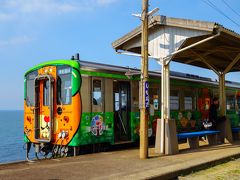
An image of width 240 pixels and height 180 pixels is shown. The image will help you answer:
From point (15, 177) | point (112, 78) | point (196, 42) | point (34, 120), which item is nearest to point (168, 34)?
point (196, 42)

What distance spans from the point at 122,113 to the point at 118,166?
432 cm

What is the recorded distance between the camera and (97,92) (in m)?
12.5

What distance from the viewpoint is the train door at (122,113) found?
1358 cm

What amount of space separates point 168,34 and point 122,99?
2921mm

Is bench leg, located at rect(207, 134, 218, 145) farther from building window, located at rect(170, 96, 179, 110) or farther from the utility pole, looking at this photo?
the utility pole

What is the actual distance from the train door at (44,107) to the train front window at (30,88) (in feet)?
1.02

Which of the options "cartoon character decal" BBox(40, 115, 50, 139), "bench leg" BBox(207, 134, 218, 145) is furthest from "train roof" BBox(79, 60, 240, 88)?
"bench leg" BBox(207, 134, 218, 145)

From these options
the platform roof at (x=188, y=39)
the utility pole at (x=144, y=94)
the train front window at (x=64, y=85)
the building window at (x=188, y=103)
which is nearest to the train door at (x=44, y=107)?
the train front window at (x=64, y=85)

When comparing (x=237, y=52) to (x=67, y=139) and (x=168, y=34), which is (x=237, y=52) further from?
(x=67, y=139)

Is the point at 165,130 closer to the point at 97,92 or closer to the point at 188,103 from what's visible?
the point at 97,92

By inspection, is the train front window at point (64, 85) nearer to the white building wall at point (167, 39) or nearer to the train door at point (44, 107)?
the train door at point (44, 107)

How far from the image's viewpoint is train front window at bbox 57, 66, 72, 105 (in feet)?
39.5

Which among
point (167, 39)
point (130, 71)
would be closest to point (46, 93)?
point (130, 71)

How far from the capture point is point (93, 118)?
1220 centimetres
